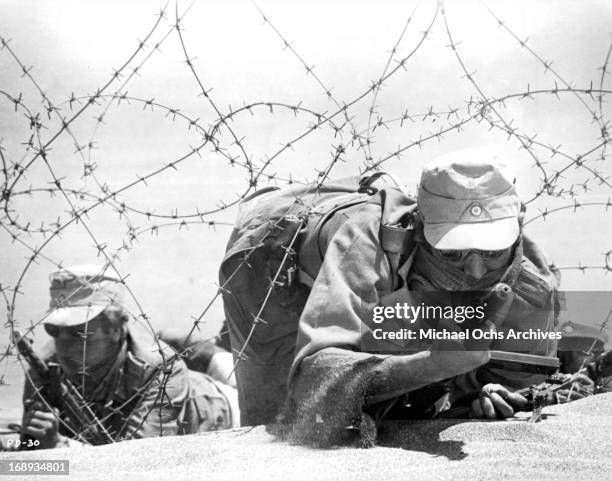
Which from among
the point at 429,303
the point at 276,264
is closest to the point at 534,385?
the point at 429,303

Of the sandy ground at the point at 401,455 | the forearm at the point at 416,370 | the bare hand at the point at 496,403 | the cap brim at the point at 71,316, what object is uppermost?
the cap brim at the point at 71,316

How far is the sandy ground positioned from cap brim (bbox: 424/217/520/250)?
62 cm

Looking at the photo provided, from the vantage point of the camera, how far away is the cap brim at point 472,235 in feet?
15.5

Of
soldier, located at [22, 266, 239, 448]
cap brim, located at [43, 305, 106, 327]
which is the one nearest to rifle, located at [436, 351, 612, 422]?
soldier, located at [22, 266, 239, 448]

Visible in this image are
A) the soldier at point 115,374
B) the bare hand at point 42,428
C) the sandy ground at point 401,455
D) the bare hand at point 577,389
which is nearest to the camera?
the sandy ground at point 401,455

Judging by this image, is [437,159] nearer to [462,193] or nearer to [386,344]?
[462,193]

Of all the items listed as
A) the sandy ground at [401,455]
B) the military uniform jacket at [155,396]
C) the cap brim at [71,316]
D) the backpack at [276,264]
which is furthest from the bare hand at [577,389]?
the cap brim at [71,316]

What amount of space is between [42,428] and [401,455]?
10.5ft

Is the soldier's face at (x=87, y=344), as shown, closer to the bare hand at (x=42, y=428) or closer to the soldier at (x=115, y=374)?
the soldier at (x=115, y=374)

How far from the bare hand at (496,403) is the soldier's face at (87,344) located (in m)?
3.46

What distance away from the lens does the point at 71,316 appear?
796 cm

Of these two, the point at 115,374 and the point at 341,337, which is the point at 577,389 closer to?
the point at 341,337

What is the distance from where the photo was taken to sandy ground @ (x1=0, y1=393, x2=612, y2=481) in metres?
4.07

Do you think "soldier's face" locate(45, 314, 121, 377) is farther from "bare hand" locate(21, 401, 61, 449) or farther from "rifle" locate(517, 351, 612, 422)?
"rifle" locate(517, 351, 612, 422)
